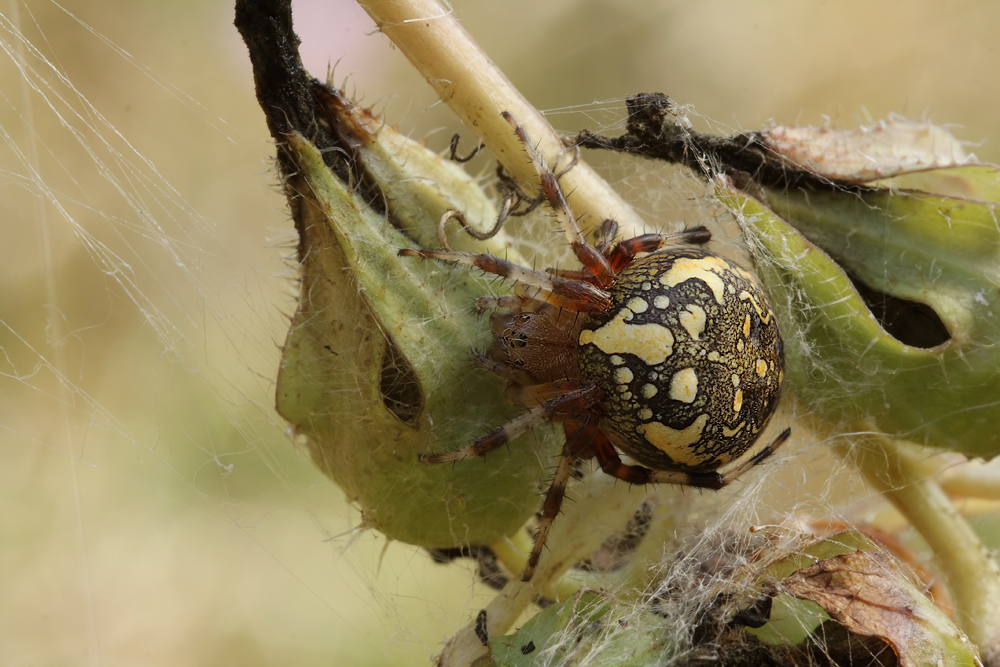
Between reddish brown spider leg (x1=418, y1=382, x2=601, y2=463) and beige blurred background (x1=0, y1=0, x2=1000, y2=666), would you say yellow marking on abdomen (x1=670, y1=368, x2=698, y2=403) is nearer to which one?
reddish brown spider leg (x1=418, y1=382, x2=601, y2=463)

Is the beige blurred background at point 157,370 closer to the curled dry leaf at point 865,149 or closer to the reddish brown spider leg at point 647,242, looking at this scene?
the reddish brown spider leg at point 647,242

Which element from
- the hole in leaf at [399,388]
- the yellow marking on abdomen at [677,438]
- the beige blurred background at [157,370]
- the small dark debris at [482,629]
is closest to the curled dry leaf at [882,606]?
the yellow marking on abdomen at [677,438]

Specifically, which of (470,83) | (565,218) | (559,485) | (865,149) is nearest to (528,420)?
(559,485)

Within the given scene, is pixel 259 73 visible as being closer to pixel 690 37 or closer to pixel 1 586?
pixel 1 586

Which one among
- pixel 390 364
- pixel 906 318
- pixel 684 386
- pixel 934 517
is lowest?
pixel 934 517

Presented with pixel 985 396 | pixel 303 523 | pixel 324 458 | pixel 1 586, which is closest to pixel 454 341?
pixel 324 458

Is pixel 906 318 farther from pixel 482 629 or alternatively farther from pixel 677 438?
pixel 482 629
